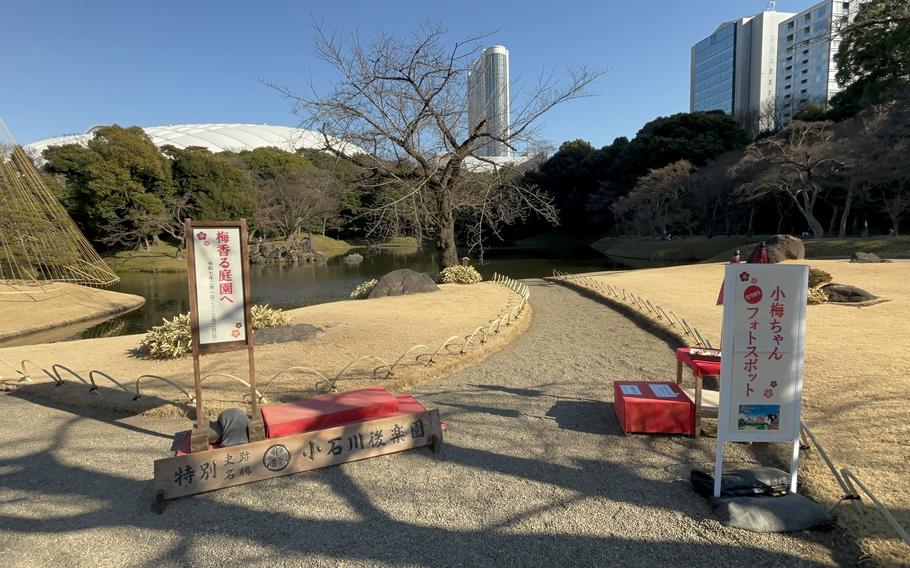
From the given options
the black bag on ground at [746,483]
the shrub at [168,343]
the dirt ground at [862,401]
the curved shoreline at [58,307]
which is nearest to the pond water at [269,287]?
the curved shoreline at [58,307]

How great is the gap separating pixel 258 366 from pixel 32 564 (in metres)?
3.90

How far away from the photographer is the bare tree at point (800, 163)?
22739 mm

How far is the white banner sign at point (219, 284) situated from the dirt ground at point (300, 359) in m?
1.67

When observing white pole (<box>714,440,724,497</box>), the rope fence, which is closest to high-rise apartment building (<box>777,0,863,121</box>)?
the rope fence

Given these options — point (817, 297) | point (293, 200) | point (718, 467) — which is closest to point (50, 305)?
point (718, 467)

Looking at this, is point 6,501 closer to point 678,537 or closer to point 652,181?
point 678,537

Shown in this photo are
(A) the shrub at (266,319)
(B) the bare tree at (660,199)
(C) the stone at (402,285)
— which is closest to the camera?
(A) the shrub at (266,319)

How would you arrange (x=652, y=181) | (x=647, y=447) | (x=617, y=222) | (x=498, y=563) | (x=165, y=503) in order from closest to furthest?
(x=498, y=563) < (x=165, y=503) < (x=647, y=447) < (x=652, y=181) < (x=617, y=222)

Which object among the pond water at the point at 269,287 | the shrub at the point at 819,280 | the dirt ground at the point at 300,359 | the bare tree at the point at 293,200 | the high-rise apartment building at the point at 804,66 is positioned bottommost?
the pond water at the point at 269,287

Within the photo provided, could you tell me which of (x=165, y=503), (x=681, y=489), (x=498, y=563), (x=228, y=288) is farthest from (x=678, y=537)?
(x=228, y=288)

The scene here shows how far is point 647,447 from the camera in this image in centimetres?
378

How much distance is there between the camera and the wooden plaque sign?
3.14 metres

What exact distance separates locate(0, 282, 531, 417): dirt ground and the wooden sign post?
5.32ft

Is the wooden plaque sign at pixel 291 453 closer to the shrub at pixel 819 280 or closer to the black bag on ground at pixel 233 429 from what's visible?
the black bag on ground at pixel 233 429
